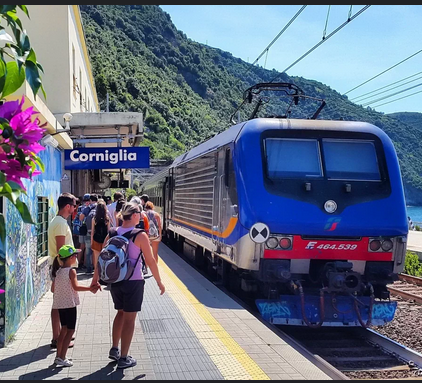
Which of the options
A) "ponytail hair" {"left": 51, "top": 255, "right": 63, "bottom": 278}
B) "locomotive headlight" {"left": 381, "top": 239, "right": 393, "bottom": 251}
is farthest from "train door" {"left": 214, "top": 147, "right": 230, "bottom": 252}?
"ponytail hair" {"left": 51, "top": 255, "right": 63, "bottom": 278}

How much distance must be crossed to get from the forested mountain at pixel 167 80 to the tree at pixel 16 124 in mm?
52070

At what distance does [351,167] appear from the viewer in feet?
26.4

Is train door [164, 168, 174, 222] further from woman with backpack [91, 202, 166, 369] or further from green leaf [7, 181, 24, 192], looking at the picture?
green leaf [7, 181, 24, 192]

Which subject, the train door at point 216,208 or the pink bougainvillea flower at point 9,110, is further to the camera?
the train door at point 216,208

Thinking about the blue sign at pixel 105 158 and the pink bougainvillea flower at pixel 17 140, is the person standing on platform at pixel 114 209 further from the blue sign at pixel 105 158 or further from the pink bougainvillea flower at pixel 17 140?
the pink bougainvillea flower at pixel 17 140

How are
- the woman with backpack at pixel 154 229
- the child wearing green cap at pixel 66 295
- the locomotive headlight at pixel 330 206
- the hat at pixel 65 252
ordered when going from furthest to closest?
1. the woman with backpack at pixel 154 229
2. the locomotive headlight at pixel 330 206
3. the hat at pixel 65 252
4. the child wearing green cap at pixel 66 295

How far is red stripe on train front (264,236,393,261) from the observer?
7359 millimetres

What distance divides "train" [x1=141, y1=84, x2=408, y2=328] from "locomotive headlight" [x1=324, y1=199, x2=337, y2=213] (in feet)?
0.05

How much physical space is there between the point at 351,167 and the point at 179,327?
138 inches

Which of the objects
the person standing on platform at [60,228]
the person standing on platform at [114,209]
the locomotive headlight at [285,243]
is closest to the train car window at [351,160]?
the locomotive headlight at [285,243]

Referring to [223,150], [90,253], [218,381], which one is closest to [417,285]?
[223,150]

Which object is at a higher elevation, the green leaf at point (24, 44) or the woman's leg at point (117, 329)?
the green leaf at point (24, 44)

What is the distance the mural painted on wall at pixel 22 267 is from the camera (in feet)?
19.2

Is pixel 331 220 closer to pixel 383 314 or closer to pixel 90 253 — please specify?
pixel 383 314
